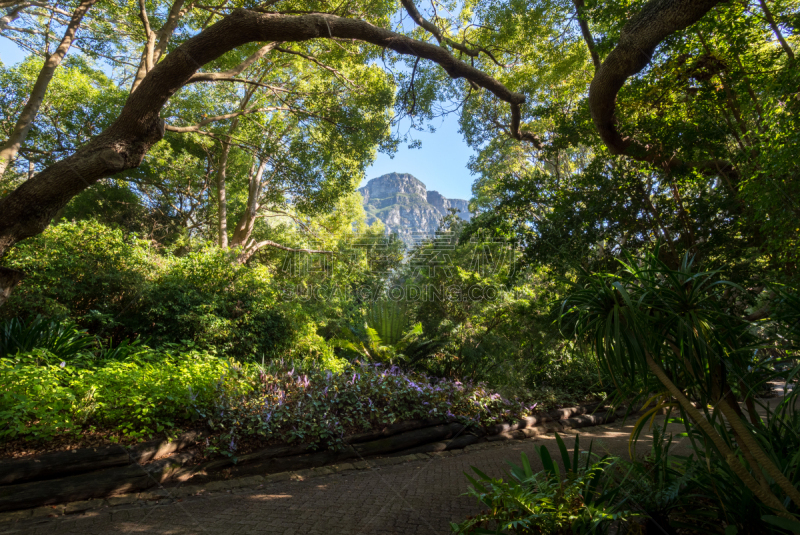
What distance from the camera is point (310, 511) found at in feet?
9.18

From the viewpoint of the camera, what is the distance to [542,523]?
78.2 inches

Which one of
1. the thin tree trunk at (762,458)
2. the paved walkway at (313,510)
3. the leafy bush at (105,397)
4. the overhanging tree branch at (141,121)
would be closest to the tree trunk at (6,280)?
the overhanging tree branch at (141,121)

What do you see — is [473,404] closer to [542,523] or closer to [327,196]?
[542,523]

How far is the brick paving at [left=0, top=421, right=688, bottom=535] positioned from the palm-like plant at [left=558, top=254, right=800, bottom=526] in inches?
64.3

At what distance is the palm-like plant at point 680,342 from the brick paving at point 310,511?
1633mm

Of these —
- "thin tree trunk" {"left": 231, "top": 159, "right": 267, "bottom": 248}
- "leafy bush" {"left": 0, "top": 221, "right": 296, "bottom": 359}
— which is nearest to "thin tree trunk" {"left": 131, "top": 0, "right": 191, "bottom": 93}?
"leafy bush" {"left": 0, "top": 221, "right": 296, "bottom": 359}

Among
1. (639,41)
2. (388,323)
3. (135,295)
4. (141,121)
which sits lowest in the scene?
(388,323)

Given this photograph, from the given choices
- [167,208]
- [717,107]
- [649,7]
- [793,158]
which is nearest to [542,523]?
[793,158]

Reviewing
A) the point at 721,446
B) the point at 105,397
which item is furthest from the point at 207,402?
the point at 721,446

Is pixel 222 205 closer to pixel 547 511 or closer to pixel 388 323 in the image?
pixel 388 323

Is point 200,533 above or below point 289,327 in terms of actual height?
below

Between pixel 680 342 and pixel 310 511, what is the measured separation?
8.60 ft

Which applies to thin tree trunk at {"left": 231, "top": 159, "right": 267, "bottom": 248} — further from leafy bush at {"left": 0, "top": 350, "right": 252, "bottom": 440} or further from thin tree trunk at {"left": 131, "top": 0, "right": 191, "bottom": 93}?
leafy bush at {"left": 0, "top": 350, "right": 252, "bottom": 440}

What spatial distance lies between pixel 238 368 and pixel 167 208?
39.8ft
